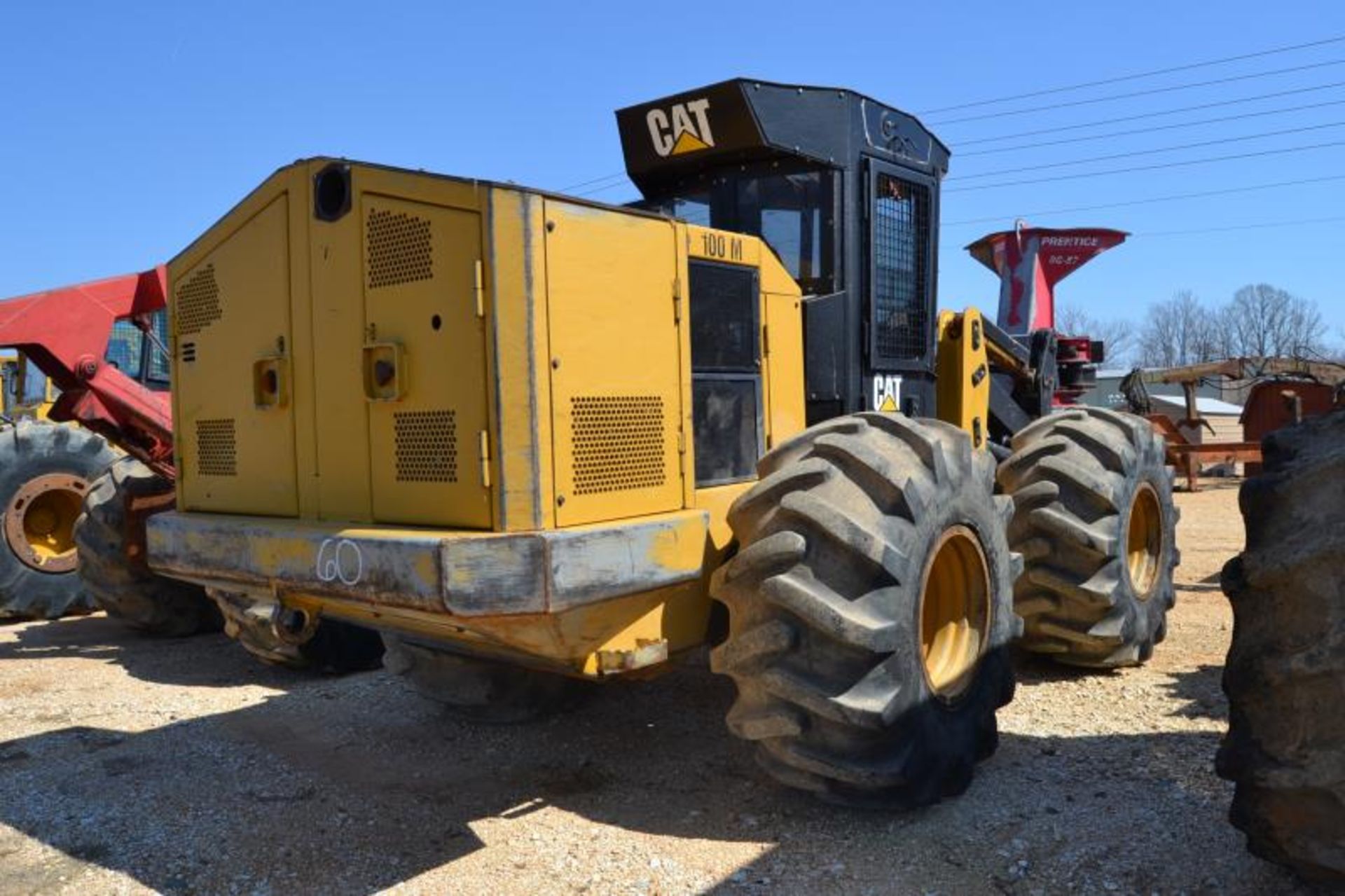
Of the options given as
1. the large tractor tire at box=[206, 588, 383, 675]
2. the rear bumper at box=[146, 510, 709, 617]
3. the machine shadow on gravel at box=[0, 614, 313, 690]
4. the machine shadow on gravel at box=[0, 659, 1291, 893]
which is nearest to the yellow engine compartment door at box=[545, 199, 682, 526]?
the rear bumper at box=[146, 510, 709, 617]

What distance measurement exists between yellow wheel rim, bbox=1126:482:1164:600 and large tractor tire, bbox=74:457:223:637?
5.89 m

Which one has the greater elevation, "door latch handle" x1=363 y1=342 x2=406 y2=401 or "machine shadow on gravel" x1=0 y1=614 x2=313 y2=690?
"door latch handle" x1=363 y1=342 x2=406 y2=401

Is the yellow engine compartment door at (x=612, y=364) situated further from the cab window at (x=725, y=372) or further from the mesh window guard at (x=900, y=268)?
the mesh window guard at (x=900, y=268)

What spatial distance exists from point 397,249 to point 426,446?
2.19 ft

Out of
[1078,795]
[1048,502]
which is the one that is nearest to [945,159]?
[1048,502]

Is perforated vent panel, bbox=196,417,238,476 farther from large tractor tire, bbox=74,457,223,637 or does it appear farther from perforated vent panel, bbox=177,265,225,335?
large tractor tire, bbox=74,457,223,637

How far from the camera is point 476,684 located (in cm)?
529

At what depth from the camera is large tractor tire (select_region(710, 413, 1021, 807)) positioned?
375 centimetres

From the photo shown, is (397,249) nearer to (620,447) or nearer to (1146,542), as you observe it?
(620,447)

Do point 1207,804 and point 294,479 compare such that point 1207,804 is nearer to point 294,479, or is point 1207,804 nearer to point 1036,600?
point 1036,600

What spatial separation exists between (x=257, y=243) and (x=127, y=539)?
3.99m

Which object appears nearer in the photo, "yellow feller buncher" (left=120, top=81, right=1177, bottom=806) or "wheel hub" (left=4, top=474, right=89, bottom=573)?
"yellow feller buncher" (left=120, top=81, right=1177, bottom=806)

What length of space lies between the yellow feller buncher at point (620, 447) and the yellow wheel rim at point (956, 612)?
1 centimetres

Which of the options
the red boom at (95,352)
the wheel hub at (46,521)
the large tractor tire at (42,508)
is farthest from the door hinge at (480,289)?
the large tractor tire at (42,508)
